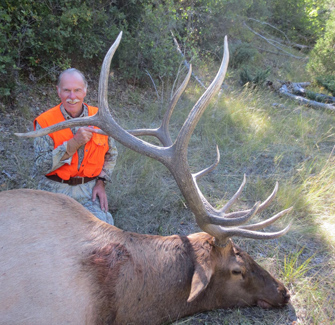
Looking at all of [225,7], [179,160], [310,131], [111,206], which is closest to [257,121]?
[310,131]

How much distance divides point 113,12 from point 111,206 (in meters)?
4.50

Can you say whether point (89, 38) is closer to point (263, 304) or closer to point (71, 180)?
point (71, 180)

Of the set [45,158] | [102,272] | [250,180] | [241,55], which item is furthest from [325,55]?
[102,272]

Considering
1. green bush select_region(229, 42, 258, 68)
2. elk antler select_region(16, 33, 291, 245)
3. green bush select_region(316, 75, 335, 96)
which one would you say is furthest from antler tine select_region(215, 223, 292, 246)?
green bush select_region(229, 42, 258, 68)

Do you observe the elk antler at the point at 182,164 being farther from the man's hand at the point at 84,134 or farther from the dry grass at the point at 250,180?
the dry grass at the point at 250,180

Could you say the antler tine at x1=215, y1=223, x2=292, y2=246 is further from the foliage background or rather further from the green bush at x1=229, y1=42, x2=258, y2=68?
the green bush at x1=229, y1=42, x2=258, y2=68

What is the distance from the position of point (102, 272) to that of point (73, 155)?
131 centimetres

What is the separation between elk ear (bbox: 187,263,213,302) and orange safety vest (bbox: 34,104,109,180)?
60.2 inches

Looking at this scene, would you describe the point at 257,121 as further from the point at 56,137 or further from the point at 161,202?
the point at 56,137

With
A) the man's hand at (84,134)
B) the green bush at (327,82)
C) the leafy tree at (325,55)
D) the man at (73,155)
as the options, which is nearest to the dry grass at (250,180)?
the man at (73,155)

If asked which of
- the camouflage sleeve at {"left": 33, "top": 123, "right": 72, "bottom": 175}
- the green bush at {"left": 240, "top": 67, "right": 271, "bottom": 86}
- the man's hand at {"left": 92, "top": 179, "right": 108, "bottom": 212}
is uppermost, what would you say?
the green bush at {"left": 240, "top": 67, "right": 271, "bottom": 86}

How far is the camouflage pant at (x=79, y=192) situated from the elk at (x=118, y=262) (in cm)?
61

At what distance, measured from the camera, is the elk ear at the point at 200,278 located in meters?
2.06

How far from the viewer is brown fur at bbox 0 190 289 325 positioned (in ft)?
6.16
